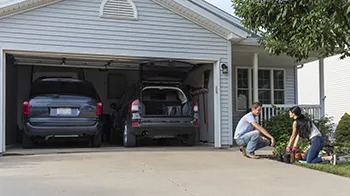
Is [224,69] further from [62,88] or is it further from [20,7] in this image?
[20,7]

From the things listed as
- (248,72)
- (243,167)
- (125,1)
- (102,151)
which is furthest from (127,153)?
(248,72)

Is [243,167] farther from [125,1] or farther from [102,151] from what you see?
[125,1]

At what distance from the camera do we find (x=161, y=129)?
880cm

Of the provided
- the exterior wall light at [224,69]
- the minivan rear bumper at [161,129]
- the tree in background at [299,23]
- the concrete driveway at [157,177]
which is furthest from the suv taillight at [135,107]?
the tree in background at [299,23]

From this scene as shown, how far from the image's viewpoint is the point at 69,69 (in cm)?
1212

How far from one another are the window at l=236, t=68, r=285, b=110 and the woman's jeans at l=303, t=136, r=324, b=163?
6.94 meters

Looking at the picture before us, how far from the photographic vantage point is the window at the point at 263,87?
14.0 metres

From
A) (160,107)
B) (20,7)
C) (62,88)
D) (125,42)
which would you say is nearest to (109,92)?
(160,107)

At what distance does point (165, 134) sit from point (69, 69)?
4959 mm

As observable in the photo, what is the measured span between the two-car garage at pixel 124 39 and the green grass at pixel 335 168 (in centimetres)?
334

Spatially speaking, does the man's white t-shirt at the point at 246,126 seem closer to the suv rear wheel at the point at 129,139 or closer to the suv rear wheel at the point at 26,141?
the suv rear wheel at the point at 129,139

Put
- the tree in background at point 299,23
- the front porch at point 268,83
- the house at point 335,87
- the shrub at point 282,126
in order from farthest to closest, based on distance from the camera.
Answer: the house at point 335,87 < the front porch at point 268,83 < the shrub at point 282,126 < the tree in background at point 299,23

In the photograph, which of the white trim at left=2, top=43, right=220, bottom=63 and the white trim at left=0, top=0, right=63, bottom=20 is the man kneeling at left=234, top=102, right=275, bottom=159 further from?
the white trim at left=0, top=0, right=63, bottom=20

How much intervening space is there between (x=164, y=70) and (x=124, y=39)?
126 cm
